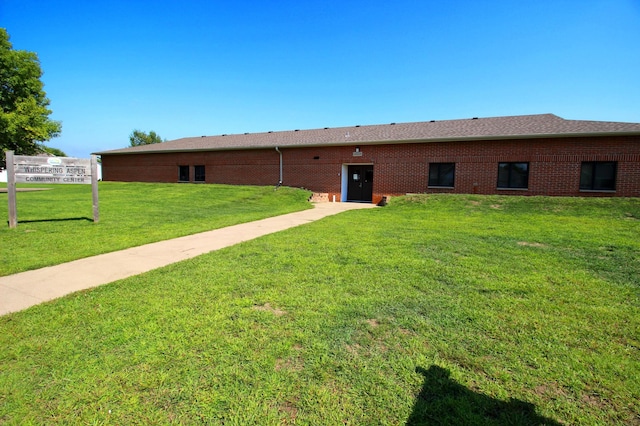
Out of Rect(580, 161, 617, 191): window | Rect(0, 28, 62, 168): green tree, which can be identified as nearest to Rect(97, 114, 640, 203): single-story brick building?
Rect(580, 161, 617, 191): window

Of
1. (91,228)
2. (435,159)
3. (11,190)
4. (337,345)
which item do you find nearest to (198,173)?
(435,159)

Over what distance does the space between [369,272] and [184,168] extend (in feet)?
76.8

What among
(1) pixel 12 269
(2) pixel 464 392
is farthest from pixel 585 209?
(1) pixel 12 269

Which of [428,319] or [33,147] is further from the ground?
[33,147]

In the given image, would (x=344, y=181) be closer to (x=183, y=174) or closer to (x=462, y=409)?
(x=183, y=174)

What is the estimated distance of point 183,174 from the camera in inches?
986

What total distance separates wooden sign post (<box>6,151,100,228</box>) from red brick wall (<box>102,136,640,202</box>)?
486 inches

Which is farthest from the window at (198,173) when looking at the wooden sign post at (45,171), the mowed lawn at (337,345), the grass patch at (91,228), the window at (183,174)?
the mowed lawn at (337,345)

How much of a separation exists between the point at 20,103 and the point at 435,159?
25.7 m

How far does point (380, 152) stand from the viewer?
1833 cm

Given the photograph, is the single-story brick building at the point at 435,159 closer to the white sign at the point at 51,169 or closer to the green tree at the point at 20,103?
the green tree at the point at 20,103

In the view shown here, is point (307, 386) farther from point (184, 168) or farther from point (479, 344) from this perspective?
point (184, 168)

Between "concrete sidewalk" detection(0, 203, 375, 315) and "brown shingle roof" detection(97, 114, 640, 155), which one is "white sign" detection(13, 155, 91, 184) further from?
"brown shingle roof" detection(97, 114, 640, 155)

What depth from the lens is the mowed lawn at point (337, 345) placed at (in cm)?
206
